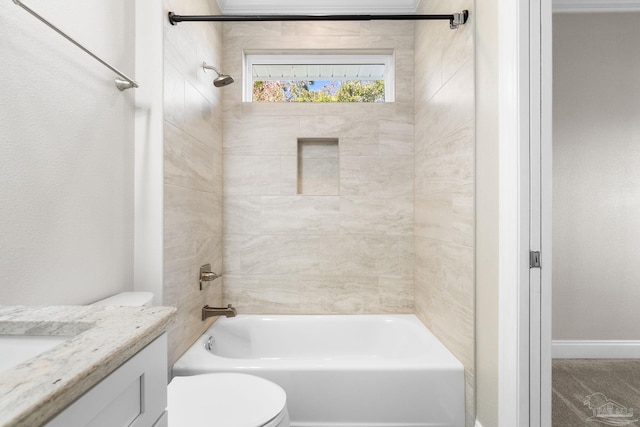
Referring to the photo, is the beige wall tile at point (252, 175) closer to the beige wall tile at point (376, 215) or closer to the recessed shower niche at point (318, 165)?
the recessed shower niche at point (318, 165)

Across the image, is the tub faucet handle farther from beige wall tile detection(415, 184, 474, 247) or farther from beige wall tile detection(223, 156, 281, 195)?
beige wall tile detection(415, 184, 474, 247)

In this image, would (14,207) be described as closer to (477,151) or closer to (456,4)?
(477,151)

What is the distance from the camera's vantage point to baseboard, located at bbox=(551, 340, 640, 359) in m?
1.71

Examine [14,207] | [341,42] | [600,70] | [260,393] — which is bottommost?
[260,393]

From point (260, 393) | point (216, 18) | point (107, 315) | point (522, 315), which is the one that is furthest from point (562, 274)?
point (216, 18)

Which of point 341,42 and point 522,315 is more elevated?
point 341,42

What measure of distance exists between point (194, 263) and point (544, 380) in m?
1.66

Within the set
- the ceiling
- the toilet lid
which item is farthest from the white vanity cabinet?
the ceiling

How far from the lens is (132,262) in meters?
1.57

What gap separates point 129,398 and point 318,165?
2.13 metres

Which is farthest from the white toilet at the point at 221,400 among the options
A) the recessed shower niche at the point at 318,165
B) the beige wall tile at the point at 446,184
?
the recessed shower niche at the point at 318,165

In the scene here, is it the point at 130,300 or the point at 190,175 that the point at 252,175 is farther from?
the point at 130,300

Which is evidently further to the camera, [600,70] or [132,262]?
[600,70]

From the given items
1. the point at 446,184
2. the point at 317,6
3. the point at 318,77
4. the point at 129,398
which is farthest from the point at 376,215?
the point at 129,398
